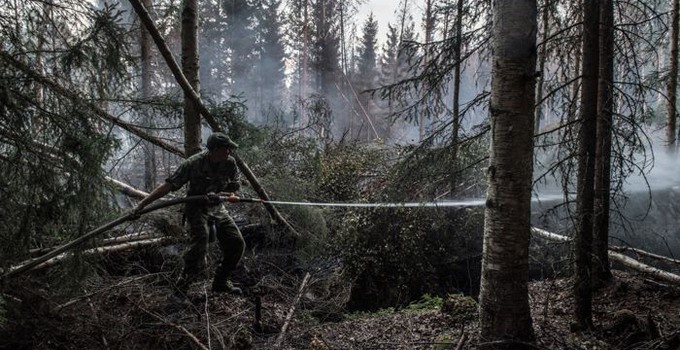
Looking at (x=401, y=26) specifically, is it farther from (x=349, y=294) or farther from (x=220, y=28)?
(x=349, y=294)

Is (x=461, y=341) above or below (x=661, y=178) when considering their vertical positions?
below

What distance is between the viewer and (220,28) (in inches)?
1314

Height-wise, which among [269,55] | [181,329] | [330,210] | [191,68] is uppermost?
[269,55]

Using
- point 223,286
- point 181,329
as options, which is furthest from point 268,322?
point 181,329

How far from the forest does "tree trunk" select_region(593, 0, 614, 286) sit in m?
0.03

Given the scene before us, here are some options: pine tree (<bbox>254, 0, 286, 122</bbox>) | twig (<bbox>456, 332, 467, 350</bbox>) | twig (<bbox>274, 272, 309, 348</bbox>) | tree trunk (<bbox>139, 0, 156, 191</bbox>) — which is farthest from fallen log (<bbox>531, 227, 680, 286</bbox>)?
pine tree (<bbox>254, 0, 286, 122</bbox>)

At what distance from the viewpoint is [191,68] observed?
6223 mm

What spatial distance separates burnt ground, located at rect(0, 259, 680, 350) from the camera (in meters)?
4.19

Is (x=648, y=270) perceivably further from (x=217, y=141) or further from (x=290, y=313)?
(x=217, y=141)

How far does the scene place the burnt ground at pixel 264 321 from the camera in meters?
4.19

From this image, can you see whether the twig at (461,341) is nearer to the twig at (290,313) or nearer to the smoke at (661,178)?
the twig at (290,313)

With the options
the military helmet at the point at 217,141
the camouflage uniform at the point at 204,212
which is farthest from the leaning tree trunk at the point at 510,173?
the camouflage uniform at the point at 204,212

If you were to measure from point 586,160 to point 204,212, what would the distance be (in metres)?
4.55

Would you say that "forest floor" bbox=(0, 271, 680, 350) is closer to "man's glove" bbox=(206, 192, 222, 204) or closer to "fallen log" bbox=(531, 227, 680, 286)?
"fallen log" bbox=(531, 227, 680, 286)
